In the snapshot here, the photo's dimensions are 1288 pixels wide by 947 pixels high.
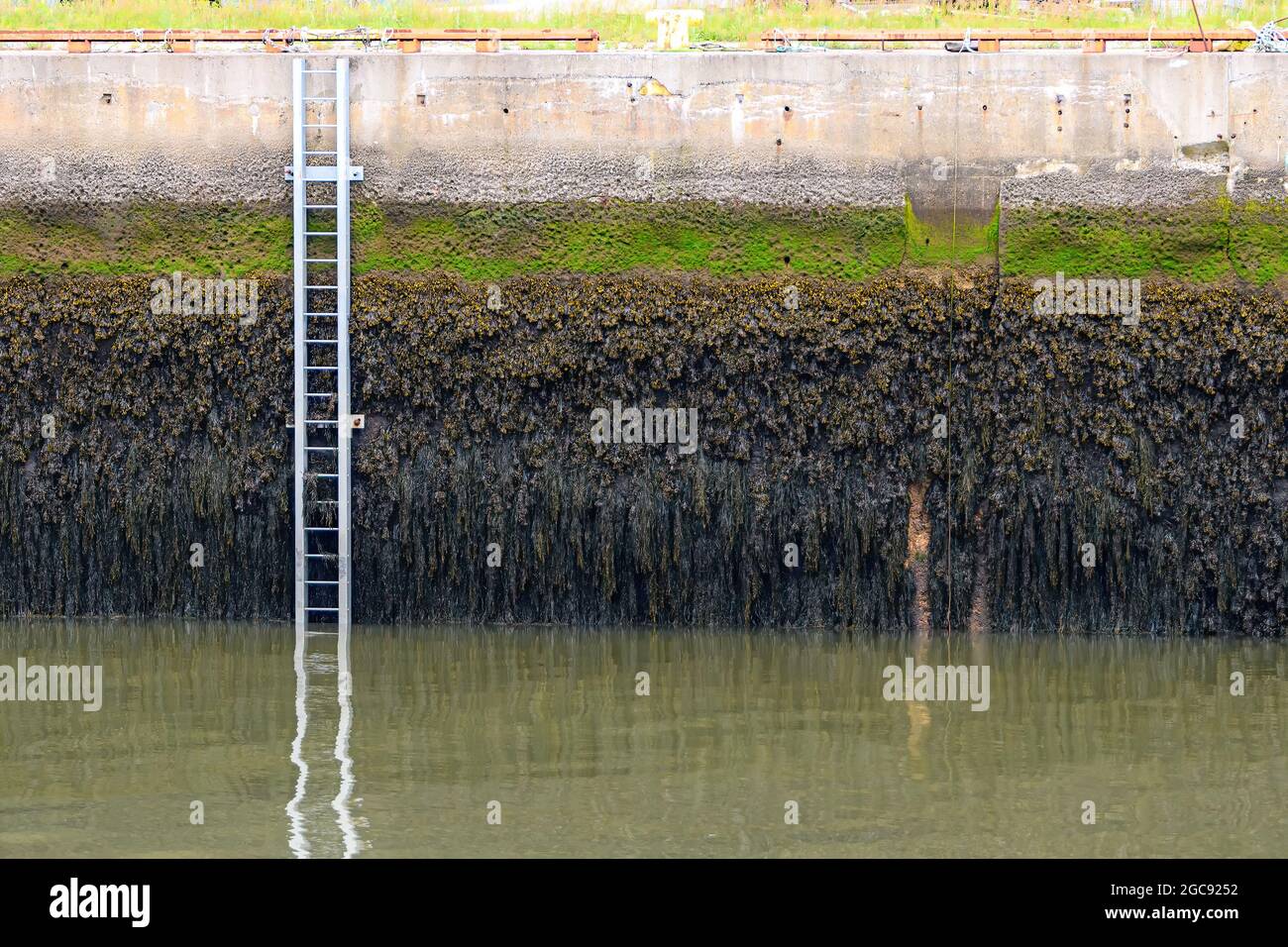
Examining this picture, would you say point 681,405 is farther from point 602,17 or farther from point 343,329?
point 602,17

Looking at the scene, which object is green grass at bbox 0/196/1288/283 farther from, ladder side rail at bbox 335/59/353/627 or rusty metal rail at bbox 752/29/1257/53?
rusty metal rail at bbox 752/29/1257/53

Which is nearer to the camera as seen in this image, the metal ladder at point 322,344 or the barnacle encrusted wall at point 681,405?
the barnacle encrusted wall at point 681,405

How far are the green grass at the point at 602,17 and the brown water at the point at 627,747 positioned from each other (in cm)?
697

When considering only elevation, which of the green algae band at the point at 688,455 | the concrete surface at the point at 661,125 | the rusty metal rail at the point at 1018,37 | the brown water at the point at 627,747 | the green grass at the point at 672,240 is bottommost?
the brown water at the point at 627,747

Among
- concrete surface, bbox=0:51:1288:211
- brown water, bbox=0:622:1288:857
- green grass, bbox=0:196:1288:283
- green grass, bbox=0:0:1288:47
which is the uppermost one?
green grass, bbox=0:0:1288:47

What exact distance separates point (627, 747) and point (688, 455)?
4486 millimetres

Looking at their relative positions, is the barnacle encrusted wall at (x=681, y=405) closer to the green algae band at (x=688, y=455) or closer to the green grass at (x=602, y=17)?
the green algae band at (x=688, y=455)

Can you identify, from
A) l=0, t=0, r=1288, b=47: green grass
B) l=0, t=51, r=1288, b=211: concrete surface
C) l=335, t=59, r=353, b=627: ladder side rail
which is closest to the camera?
l=335, t=59, r=353, b=627: ladder side rail

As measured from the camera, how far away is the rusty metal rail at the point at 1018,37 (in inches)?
608

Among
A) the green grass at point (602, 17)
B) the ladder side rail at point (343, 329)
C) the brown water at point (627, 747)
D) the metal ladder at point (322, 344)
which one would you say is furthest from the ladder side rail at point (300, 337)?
the green grass at point (602, 17)

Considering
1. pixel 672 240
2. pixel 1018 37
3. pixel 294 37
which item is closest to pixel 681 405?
pixel 672 240

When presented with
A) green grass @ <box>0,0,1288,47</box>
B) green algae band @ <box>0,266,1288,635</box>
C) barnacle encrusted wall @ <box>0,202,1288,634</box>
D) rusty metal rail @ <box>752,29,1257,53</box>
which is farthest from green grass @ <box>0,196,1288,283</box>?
green grass @ <box>0,0,1288,47</box>

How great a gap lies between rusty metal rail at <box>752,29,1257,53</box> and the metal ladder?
427 cm

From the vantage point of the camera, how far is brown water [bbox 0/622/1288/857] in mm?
9164
